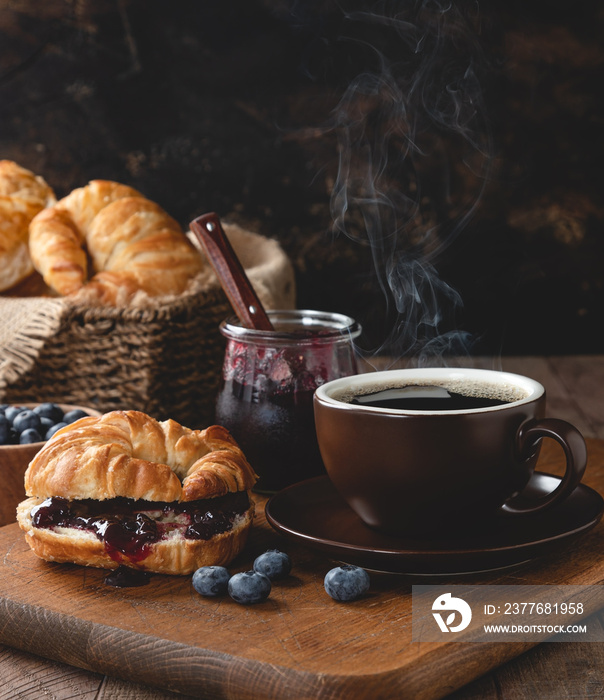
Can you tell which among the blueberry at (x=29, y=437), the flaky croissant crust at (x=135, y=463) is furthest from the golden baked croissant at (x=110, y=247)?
Answer: the flaky croissant crust at (x=135, y=463)

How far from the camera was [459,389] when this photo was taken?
41.3 inches

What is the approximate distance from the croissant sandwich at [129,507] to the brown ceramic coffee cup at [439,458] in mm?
146

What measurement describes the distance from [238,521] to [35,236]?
109 cm

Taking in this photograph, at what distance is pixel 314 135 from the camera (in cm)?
301

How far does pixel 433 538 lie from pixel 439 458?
0.11 m

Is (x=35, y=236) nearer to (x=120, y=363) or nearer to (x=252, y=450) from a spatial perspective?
(x=120, y=363)

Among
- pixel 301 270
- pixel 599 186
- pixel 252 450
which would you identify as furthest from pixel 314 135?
pixel 252 450

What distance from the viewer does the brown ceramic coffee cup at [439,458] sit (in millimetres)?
877

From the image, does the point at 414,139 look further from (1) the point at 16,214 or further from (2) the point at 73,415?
(2) the point at 73,415

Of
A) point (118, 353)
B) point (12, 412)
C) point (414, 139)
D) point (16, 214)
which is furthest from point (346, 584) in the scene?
point (414, 139)

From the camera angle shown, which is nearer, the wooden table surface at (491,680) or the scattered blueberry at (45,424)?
the wooden table surface at (491,680)

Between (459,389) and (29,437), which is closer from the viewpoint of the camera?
(459,389)

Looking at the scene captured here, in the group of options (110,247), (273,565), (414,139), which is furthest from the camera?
(414,139)

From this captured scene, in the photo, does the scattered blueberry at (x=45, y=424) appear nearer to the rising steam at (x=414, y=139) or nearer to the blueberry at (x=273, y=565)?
the blueberry at (x=273, y=565)
